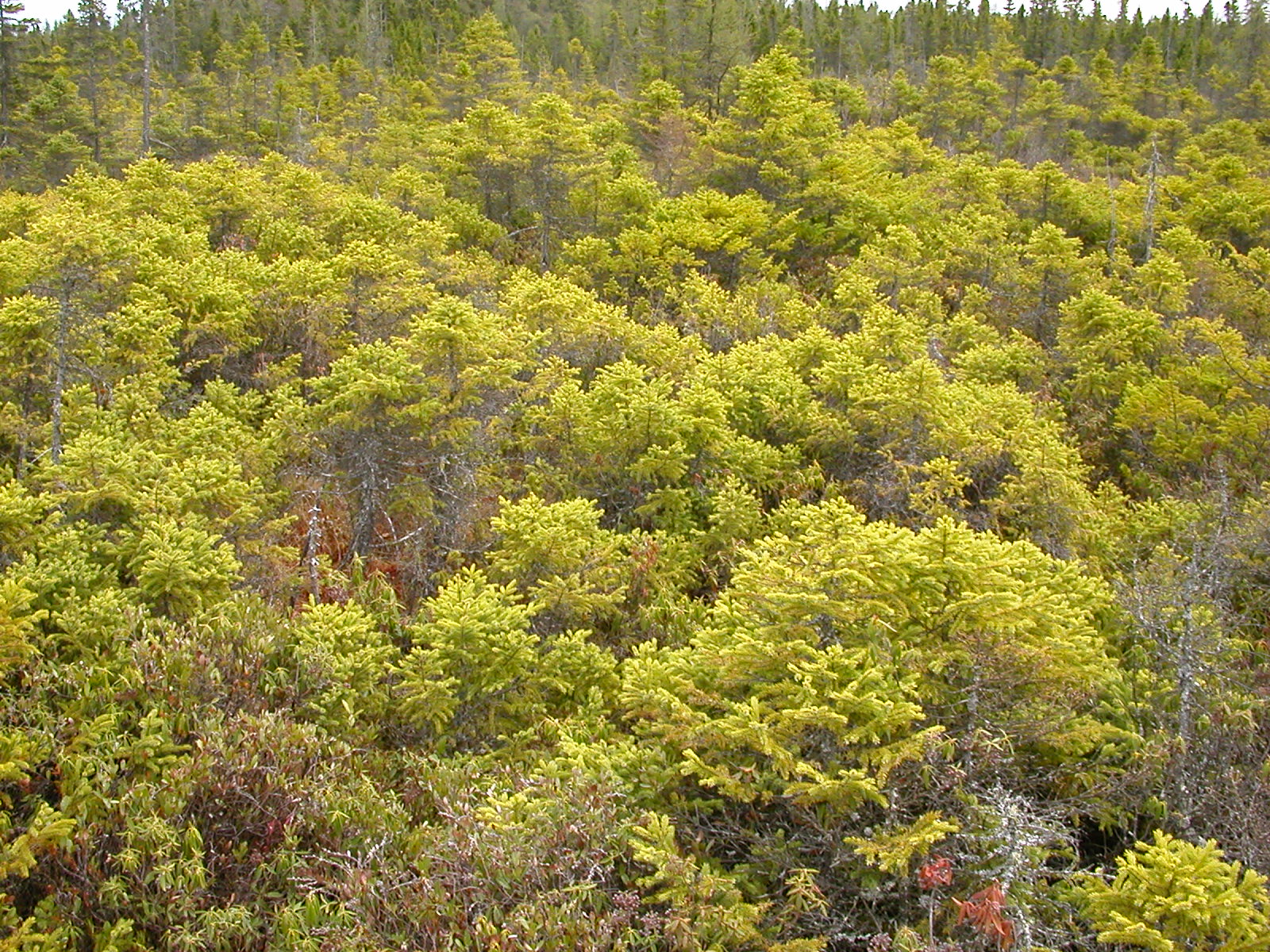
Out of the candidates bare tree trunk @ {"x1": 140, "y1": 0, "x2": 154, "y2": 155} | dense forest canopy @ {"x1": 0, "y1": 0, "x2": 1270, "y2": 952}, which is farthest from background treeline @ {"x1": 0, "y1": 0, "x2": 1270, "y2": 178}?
dense forest canopy @ {"x1": 0, "y1": 0, "x2": 1270, "y2": 952}

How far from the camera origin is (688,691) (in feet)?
19.8

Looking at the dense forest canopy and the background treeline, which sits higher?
the background treeline

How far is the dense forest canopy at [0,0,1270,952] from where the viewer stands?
537 centimetres

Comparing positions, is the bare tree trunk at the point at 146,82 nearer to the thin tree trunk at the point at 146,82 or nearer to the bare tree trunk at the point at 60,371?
the thin tree trunk at the point at 146,82

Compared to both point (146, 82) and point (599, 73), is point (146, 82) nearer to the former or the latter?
point (146, 82)

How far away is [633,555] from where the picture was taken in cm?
918

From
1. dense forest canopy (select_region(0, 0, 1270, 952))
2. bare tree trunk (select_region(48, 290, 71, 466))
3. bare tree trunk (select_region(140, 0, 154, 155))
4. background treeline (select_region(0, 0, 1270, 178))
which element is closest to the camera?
dense forest canopy (select_region(0, 0, 1270, 952))

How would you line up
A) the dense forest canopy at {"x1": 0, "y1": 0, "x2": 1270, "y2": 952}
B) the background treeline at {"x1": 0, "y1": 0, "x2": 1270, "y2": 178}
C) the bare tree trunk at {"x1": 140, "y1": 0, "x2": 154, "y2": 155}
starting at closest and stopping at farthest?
the dense forest canopy at {"x1": 0, "y1": 0, "x2": 1270, "y2": 952} < the bare tree trunk at {"x1": 140, "y1": 0, "x2": 154, "y2": 155} < the background treeline at {"x1": 0, "y1": 0, "x2": 1270, "y2": 178}

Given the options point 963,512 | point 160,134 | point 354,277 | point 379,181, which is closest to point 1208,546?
point 963,512

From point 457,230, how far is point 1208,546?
13.9 meters

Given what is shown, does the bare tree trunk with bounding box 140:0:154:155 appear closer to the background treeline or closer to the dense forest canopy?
the background treeline

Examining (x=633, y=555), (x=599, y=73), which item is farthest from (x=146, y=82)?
(x=633, y=555)

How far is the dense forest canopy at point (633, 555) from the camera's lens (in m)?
5.37

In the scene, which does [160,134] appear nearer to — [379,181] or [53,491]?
[379,181]
